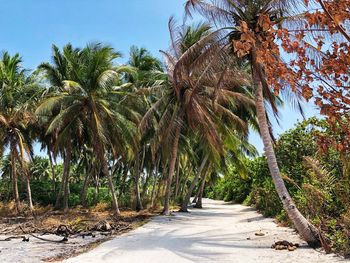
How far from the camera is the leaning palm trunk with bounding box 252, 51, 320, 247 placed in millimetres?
10555

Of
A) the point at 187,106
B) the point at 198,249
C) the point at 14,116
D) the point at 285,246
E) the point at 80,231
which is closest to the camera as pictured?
the point at 285,246

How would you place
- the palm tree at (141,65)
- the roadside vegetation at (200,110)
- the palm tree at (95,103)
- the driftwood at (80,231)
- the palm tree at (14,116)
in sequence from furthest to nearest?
1. the palm tree at (141,65)
2. the palm tree at (14,116)
3. the palm tree at (95,103)
4. the driftwood at (80,231)
5. the roadside vegetation at (200,110)

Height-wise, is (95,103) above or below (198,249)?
above

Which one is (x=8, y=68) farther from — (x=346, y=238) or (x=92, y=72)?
(x=346, y=238)

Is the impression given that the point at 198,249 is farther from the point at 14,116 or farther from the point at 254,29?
the point at 14,116

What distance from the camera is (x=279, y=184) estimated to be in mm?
11727

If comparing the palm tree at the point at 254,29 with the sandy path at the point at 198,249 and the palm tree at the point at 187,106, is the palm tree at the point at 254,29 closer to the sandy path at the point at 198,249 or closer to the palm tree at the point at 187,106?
the sandy path at the point at 198,249

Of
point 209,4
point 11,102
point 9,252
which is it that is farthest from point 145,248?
point 11,102

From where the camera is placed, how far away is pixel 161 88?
23.4 metres

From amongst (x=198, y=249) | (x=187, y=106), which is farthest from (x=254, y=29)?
(x=187, y=106)

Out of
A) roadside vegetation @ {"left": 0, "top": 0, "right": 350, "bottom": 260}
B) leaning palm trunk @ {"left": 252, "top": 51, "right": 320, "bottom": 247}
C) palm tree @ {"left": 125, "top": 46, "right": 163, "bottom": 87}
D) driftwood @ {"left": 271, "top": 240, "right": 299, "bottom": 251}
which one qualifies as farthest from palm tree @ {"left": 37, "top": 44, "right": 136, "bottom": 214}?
driftwood @ {"left": 271, "top": 240, "right": 299, "bottom": 251}

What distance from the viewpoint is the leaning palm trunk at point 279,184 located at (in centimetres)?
1055

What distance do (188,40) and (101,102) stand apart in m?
5.67

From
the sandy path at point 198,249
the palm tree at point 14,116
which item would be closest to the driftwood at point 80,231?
the sandy path at point 198,249
